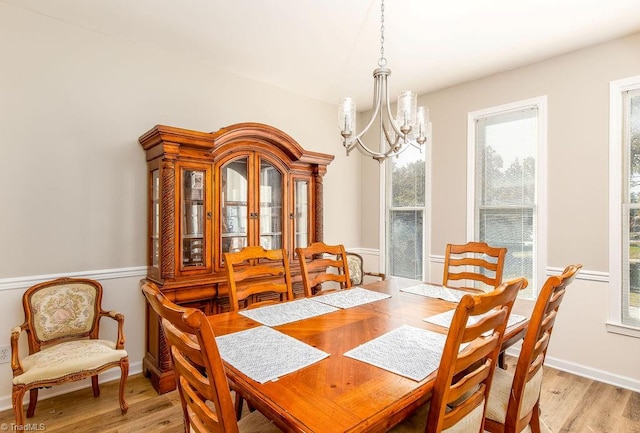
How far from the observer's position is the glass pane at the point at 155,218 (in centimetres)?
275

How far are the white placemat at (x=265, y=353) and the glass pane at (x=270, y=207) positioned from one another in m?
1.76

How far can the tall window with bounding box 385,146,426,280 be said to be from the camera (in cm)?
407

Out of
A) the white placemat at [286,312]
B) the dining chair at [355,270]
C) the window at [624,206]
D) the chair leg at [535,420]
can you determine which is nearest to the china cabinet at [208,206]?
the dining chair at [355,270]

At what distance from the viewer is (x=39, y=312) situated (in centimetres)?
235

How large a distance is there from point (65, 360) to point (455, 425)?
85.4 inches

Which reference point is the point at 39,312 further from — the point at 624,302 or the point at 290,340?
the point at 624,302

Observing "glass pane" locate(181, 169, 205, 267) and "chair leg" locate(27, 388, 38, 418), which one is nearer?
"chair leg" locate(27, 388, 38, 418)

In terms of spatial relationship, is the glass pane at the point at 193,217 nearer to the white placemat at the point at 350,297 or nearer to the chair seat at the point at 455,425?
the white placemat at the point at 350,297

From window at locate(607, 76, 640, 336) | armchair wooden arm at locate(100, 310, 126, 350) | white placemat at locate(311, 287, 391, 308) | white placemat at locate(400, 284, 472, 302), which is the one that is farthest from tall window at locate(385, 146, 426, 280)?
armchair wooden arm at locate(100, 310, 126, 350)

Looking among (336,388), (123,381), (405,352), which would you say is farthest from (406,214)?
(336,388)

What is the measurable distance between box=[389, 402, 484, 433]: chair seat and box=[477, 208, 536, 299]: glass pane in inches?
92.0

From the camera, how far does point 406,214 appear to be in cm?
422

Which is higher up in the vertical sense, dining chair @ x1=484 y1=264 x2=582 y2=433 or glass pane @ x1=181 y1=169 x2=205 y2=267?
glass pane @ x1=181 y1=169 x2=205 y2=267

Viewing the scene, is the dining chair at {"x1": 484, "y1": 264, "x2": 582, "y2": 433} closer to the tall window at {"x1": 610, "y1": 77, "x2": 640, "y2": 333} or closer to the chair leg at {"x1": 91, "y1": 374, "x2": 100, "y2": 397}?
the tall window at {"x1": 610, "y1": 77, "x2": 640, "y2": 333}
